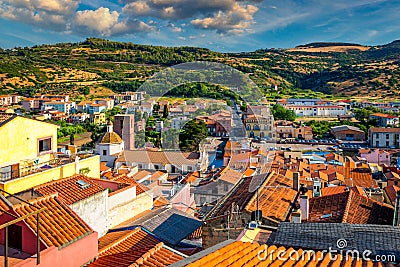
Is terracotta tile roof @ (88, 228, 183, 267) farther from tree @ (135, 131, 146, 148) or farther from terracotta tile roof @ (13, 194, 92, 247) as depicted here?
tree @ (135, 131, 146, 148)

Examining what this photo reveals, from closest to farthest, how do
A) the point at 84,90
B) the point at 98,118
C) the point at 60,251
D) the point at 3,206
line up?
the point at 60,251 → the point at 3,206 → the point at 98,118 → the point at 84,90

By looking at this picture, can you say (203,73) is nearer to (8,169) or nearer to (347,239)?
(347,239)

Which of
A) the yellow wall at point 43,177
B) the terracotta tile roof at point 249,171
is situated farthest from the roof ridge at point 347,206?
the yellow wall at point 43,177

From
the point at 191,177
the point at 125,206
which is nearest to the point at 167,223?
the point at 125,206

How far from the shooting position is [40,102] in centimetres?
4006

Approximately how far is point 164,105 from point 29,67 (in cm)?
5706

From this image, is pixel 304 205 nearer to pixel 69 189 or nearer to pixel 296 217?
pixel 296 217

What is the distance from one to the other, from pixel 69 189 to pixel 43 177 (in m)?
0.49

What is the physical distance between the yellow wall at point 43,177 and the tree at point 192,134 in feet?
5.43

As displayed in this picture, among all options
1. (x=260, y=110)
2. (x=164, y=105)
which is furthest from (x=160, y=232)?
(x=260, y=110)

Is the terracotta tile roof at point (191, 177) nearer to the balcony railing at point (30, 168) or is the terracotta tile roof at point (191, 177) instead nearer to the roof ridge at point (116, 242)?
the balcony railing at point (30, 168)

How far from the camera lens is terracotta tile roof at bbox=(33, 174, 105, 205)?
→ 3.94 metres

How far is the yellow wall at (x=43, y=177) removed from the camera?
3.97 metres

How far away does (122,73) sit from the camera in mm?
54625
